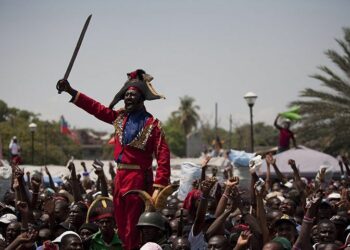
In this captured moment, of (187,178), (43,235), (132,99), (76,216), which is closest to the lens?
(43,235)

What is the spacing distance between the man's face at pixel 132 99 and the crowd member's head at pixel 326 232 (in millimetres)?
2232

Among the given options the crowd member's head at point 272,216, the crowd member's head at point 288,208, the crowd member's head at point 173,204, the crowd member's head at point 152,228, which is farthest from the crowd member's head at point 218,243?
the crowd member's head at point 173,204

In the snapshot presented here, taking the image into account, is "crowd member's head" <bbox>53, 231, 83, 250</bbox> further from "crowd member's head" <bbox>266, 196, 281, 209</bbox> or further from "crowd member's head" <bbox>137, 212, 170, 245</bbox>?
"crowd member's head" <bbox>266, 196, 281, 209</bbox>

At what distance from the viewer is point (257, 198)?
6.57 m

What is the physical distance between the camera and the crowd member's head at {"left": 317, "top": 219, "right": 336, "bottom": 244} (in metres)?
6.84

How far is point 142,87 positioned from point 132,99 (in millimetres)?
166

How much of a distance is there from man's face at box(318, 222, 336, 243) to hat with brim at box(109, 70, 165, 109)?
2.08 m

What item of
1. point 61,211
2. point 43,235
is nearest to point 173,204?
point 61,211

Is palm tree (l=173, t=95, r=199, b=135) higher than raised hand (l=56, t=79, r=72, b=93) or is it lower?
higher

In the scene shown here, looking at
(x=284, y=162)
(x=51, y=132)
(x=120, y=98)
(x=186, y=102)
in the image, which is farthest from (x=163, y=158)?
(x=186, y=102)

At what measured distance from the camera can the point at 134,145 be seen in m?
7.43

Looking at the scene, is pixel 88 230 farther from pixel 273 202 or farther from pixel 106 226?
pixel 273 202

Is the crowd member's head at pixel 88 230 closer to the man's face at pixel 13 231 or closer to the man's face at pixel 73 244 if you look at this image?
the man's face at pixel 13 231

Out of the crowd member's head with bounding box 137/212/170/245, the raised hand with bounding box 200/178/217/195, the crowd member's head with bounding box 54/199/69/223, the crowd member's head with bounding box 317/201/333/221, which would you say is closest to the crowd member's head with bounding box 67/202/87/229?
the crowd member's head with bounding box 54/199/69/223
